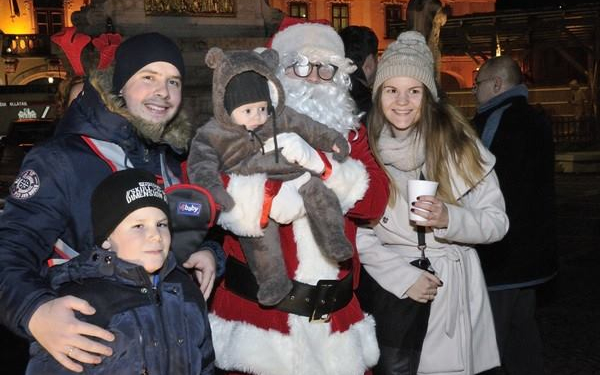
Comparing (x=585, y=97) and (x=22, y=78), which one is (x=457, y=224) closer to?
(x=585, y=97)

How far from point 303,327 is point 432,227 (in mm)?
931

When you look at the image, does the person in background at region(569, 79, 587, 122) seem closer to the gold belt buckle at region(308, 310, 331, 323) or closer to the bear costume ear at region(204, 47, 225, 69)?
the gold belt buckle at region(308, 310, 331, 323)

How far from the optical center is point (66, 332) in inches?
90.6

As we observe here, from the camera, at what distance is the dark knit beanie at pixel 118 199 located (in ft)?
8.38

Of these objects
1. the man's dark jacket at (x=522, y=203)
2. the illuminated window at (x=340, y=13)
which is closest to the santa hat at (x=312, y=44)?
the man's dark jacket at (x=522, y=203)

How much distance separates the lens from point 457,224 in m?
3.54

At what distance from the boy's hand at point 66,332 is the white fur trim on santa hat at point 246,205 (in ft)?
2.55

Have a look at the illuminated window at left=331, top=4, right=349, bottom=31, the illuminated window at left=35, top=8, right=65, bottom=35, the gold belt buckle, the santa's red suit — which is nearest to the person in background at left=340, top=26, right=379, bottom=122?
the santa's red suit

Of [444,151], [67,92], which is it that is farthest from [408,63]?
[67,92]

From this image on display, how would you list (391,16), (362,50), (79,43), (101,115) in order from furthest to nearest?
(391,16), (362,50), (79,43), (101,115)

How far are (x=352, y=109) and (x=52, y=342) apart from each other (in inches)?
72.3

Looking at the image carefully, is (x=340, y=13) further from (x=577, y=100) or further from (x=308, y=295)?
(x=308, y=295)

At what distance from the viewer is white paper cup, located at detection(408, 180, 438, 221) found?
11.1ft

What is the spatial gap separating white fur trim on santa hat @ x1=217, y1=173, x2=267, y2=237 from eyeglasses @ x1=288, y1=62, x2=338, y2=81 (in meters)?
0.65
